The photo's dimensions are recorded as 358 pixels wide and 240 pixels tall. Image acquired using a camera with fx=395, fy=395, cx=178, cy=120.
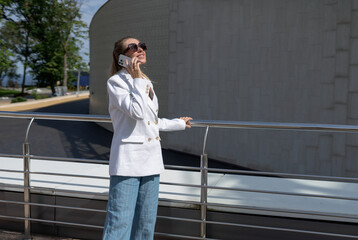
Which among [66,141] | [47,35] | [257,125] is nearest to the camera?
[257,125]

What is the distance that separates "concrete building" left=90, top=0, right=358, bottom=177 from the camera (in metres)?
9.34

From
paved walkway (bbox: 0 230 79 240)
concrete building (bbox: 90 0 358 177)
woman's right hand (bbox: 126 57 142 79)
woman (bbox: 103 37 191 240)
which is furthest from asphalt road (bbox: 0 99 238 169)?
woman's right hand (bbox: 126 57 142 79)

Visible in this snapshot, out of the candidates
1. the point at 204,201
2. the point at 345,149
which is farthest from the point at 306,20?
the point at 204,201

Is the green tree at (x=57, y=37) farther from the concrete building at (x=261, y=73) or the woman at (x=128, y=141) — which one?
the woman at (x=128, y=141)

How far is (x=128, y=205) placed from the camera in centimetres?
270

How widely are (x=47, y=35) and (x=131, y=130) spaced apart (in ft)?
155

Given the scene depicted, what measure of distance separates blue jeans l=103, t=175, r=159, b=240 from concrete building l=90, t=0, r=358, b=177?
7.24 metres

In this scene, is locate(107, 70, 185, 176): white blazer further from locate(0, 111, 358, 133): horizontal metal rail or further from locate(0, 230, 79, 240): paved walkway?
locate(0, 230, 79, 240): paved walkway

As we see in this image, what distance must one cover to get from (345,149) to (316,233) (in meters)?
6.64

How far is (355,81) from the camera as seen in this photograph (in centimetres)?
902

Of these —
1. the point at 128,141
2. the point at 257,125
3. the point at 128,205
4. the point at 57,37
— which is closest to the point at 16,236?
the point at 128,205

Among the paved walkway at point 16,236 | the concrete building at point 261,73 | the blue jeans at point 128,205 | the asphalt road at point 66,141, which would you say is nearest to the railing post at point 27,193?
the paved walkway at point 16,236

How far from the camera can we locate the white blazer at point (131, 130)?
2.63 meters

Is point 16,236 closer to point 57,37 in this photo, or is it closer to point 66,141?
point 66,141
